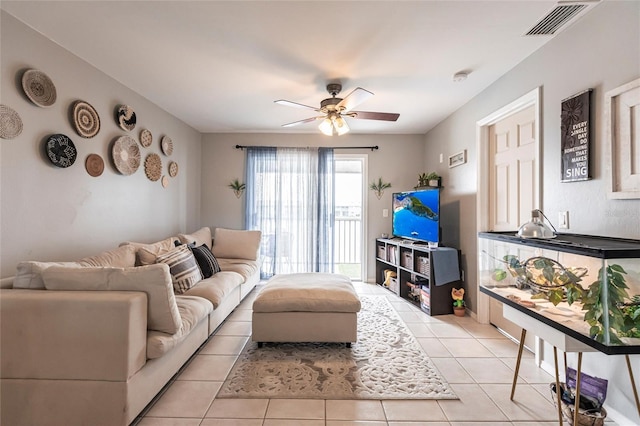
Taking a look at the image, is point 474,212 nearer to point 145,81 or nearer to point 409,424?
point 409,424

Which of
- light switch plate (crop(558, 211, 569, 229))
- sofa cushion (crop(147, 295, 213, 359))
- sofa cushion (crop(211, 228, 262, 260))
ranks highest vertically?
light switch plate (crop(558, 211, 569, 229))

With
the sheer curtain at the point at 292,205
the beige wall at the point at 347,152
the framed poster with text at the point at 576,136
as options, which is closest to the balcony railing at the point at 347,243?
the beige wall at the point at 347,152

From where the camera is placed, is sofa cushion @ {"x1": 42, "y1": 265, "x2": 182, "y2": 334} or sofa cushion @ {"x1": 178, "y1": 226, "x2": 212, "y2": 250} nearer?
sofa cushion @ {"x1": 42, "y1": 265, "x2": 182, "y2": 334}

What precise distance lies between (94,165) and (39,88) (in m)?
0.71

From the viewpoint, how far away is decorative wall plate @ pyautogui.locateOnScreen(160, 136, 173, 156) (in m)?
3.79

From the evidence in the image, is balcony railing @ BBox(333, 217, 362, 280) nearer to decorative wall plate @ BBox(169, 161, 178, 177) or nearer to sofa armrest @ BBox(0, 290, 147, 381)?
decorative wall plate @ BBox(169, 161, 178, 177)

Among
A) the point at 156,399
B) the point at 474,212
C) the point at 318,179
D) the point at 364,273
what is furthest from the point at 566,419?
the point at 318,179

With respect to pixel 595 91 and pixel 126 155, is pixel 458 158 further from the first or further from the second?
pixel 126 155

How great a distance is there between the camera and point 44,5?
187 centimetres

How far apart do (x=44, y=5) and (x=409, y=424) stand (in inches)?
135

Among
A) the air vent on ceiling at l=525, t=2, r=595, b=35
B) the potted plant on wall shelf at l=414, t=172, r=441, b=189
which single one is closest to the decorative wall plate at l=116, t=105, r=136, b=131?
the air vent on ceiling at l=525, t=2, r=595, b=35

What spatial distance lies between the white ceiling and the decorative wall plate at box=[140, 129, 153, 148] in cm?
40

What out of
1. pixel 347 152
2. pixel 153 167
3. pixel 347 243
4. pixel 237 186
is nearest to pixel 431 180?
pixel 347 152

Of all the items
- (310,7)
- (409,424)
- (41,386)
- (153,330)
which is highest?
(310,7)
